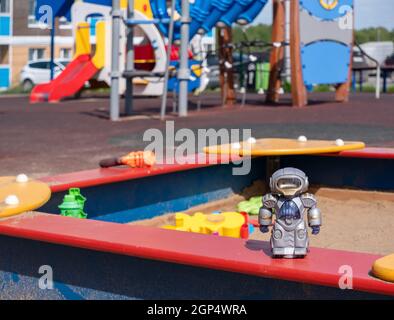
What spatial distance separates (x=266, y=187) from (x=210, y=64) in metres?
24.4

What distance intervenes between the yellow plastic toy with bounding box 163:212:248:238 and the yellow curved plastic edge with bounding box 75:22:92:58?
16.3m

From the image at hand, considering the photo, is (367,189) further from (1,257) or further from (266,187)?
(1,257)

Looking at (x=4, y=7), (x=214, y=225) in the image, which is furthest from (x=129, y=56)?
(x=4, y=7)

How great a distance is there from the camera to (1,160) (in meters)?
7.49

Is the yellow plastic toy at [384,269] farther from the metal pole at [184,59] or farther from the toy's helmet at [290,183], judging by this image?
the metal pole at [184,59]

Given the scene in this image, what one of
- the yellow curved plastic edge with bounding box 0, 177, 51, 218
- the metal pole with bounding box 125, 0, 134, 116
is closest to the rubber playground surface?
the metal pole with bounding box 125, 0, 134, 116

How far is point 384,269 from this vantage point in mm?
2355

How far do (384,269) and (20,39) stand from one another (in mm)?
33957

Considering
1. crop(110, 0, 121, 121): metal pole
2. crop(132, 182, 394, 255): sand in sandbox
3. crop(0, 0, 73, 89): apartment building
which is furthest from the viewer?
crop(0, 0, 73, 89): apartment building

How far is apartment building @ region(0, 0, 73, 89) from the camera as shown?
34.2 m

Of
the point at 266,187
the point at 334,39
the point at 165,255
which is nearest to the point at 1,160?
the point at 266,187

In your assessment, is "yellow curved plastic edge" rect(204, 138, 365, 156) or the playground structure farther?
the playground structure

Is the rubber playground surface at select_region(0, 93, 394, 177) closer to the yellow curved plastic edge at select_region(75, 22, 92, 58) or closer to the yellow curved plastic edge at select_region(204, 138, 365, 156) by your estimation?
the yellow curved plastic edge at select_region(204, 138, 365, 156)

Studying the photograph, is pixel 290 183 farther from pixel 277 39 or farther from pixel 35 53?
pixel 35 53
